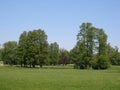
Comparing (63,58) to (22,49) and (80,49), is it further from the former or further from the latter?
(80,49)

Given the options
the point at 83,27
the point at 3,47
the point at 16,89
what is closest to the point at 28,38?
the point at 83,27

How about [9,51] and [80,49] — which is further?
[9,51]

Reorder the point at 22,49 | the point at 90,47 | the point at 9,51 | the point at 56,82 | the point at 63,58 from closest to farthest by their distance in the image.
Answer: the point at 56,82, the point at 90,47, the point at 22,49, the point at 9,51, the point at 63,58

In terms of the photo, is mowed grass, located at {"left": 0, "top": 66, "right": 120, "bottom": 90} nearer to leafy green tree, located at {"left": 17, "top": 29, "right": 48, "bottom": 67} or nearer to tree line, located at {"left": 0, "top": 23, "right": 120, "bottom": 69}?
tree line, located at {"left": 0, "top": 23, "right": 120, "bottom": 69}

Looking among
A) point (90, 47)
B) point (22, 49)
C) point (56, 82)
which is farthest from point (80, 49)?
point (56, 82)

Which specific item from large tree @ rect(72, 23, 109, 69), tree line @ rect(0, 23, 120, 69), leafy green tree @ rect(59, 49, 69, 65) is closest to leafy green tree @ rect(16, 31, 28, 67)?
tree line @ rect(0, 23, 120, 69)

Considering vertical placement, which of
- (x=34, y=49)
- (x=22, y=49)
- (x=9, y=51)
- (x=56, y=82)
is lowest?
(x=56, y=82)

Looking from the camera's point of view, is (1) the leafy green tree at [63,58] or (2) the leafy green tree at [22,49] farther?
(1) the leafy green tree at [63,58]

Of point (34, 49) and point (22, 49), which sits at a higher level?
point (22, 49)

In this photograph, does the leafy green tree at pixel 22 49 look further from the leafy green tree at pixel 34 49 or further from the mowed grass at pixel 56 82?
the mowed grass at pixel 56 82

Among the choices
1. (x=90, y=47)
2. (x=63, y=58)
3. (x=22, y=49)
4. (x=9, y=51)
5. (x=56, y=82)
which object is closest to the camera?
(x=56, y=82)

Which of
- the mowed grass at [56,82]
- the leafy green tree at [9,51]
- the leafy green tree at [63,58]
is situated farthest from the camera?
the leafy green tree at [63,58]

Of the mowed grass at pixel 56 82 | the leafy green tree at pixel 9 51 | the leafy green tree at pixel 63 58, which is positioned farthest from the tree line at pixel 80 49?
the mowed grass at pixel 56 82

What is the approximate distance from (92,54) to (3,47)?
6195 centimetres
